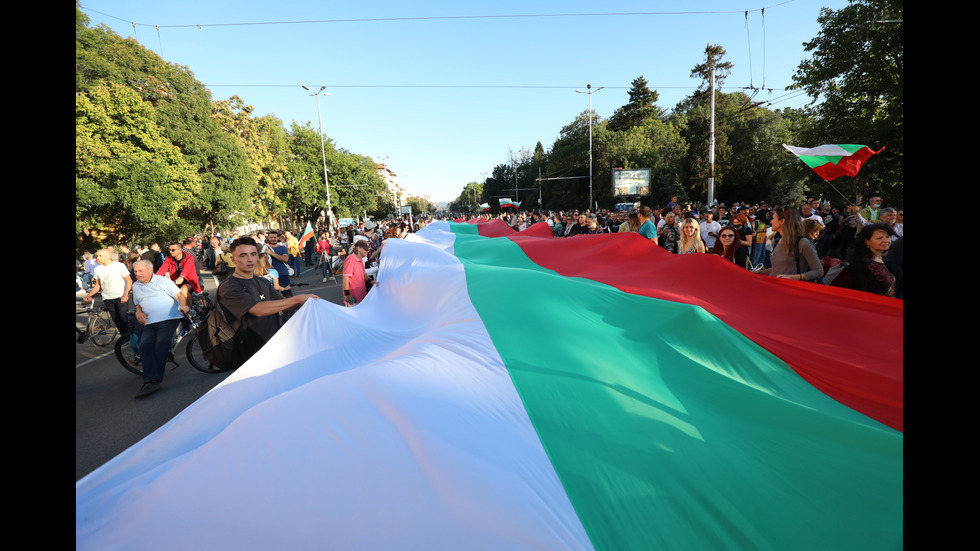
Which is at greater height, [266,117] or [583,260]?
[266,117]

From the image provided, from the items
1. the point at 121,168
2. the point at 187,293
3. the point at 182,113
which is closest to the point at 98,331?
the point at 187,293

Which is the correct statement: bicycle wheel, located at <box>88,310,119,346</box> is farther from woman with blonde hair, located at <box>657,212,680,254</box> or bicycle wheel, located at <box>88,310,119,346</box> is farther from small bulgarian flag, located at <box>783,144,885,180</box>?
small bulgarian flag, located at <box>783,144,885,180</box>

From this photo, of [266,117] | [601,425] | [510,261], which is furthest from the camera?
[266,117]

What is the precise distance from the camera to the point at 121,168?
16688 millimetres

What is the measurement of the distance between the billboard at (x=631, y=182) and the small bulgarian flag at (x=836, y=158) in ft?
96.3

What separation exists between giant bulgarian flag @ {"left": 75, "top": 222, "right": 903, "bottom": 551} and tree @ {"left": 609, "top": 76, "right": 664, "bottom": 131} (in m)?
64.0

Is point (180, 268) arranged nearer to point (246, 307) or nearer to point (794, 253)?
point (246, 307)

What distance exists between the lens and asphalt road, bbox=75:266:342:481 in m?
4.16

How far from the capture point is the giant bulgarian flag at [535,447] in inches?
53.9

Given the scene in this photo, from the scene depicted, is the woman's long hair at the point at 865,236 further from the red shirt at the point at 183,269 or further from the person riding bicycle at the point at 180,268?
the red shirt at the point at 183,269

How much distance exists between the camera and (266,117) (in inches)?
1626
